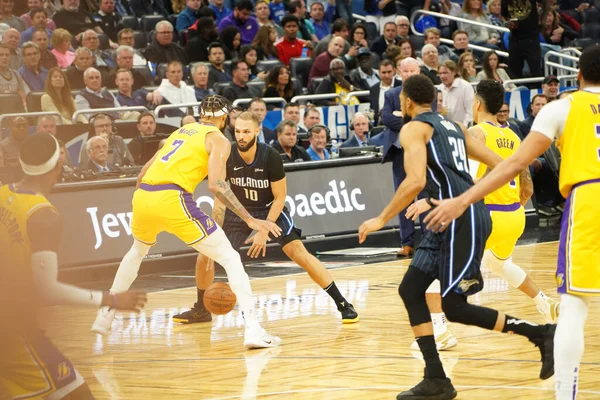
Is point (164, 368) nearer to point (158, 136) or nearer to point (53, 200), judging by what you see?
point (53, 200)

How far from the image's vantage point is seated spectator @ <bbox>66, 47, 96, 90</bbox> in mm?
15148

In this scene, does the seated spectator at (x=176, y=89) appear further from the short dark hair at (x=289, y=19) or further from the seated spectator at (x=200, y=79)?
the short dark hair at (x=289, y=19)

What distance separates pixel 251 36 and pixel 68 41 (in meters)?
3.94

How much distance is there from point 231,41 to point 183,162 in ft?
31.6

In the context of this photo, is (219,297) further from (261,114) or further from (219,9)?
(219,9)

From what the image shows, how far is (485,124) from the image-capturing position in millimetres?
8570

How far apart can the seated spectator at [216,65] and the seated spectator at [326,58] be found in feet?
4.92

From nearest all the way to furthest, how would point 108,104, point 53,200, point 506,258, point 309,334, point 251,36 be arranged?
1. point 506,258
2. point 309,334
3. point 53,200
4. point 108,104
5. point 251,36

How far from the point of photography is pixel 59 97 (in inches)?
563

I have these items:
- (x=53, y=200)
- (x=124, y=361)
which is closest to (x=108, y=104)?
(x=53, y=200)

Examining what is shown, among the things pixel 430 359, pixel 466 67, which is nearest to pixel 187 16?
pixel 466 67

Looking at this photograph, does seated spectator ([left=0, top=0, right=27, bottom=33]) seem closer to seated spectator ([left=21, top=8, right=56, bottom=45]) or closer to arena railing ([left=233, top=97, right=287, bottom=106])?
seated spectator ([left=21, top=8, right=56, bottom=45])

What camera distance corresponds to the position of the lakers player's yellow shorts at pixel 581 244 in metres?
5.49

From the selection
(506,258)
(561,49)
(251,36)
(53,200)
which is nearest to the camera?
(506,258)
